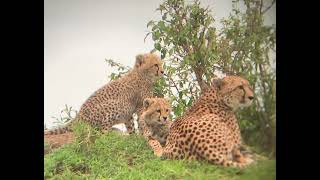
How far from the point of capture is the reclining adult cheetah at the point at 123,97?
8.72ft

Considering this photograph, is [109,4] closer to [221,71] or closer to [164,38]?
[164,38]

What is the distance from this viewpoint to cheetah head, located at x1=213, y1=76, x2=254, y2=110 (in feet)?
8.70

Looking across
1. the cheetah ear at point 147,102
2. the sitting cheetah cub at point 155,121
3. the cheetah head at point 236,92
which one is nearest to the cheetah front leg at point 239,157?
the cheetah head at point 236,92

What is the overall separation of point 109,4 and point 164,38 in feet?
0.92

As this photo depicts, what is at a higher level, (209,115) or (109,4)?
(109,4)

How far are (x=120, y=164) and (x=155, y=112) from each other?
0.27 meters

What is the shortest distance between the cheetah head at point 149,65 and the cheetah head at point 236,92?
0.84 feet

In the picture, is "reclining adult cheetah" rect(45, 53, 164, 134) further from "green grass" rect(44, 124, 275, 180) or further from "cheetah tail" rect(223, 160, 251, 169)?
"cheetah tail" rect(223, 160, 251, 169)

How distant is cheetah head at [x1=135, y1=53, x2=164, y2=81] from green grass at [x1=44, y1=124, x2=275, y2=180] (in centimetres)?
28

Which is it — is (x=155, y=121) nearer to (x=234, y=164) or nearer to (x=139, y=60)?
(x=139, y=60)

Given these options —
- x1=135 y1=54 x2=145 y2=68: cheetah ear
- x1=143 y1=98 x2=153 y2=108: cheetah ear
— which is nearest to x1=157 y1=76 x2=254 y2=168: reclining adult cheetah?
x1=143 y1=98 x2=153 y2=108: cheetah ear

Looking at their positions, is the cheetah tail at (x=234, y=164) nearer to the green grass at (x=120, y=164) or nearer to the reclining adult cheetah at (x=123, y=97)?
the green grass at (x=120, y=164)
